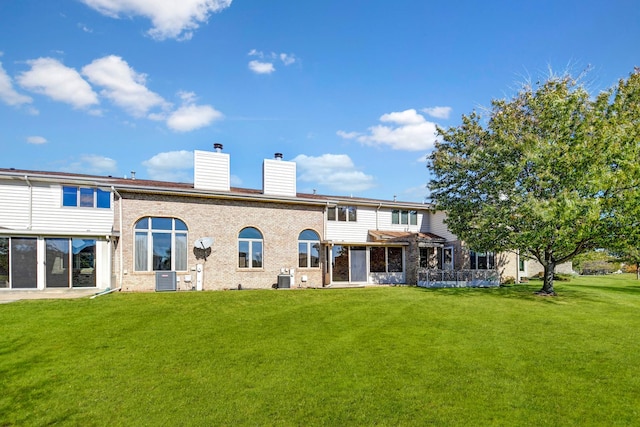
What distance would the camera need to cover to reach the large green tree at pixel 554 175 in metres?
15.4

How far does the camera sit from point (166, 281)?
16922mm

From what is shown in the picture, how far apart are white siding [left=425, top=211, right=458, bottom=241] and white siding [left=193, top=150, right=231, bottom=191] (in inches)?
551

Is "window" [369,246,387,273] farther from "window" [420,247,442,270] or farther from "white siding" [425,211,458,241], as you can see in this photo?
"white siding" [425,211,458,241]

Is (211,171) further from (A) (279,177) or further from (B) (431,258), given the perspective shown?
(B) (431,258)

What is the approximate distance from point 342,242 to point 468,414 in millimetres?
16289

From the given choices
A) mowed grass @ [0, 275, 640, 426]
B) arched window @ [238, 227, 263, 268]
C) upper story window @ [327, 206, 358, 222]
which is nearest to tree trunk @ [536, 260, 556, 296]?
mowed grass @ [0, 275, 640, 426]

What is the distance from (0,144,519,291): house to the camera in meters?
16.3

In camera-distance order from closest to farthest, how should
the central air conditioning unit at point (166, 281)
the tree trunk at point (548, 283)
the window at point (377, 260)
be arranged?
the central air conditioning unit at point (166, 281) → the tree trunk at point (548, 283) → the window at point (377, 260)

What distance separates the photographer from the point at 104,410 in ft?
17.3

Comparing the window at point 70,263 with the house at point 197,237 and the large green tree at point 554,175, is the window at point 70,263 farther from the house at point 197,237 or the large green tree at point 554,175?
the large green tree at point 554,175

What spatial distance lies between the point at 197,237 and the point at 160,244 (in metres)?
1.73

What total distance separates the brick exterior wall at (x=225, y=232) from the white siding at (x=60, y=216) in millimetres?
962

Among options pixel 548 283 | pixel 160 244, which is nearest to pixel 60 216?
pixel 160 244

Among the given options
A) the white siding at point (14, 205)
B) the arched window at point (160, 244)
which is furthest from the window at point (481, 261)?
the white siding at point (14, 205)
